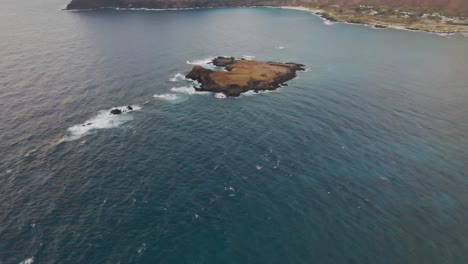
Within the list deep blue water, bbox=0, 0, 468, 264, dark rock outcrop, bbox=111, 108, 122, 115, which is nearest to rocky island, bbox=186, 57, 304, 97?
deep blue water, bbox=0, 0, 468, 264

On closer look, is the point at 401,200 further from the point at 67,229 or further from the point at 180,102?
the point at 180,102

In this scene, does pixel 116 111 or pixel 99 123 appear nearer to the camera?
pixel 99 123

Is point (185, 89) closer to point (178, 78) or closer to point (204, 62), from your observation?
point (178, 78)

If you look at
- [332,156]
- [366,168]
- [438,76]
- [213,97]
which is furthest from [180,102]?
[438,76]

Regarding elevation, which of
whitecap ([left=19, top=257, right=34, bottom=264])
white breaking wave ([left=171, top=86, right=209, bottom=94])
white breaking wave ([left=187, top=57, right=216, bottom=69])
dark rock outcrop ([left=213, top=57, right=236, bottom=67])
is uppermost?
dark rock outcrop ([left=213, top=57, right=236, bottom=67])

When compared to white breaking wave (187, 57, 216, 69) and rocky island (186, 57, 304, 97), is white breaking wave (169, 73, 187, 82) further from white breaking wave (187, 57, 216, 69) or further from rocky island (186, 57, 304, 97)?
white breaking wave (187, 57, 216, 69)

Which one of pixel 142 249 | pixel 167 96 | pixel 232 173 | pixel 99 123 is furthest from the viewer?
pixel 167 96

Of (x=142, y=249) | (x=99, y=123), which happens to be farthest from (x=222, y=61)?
(x=142, y=249)
